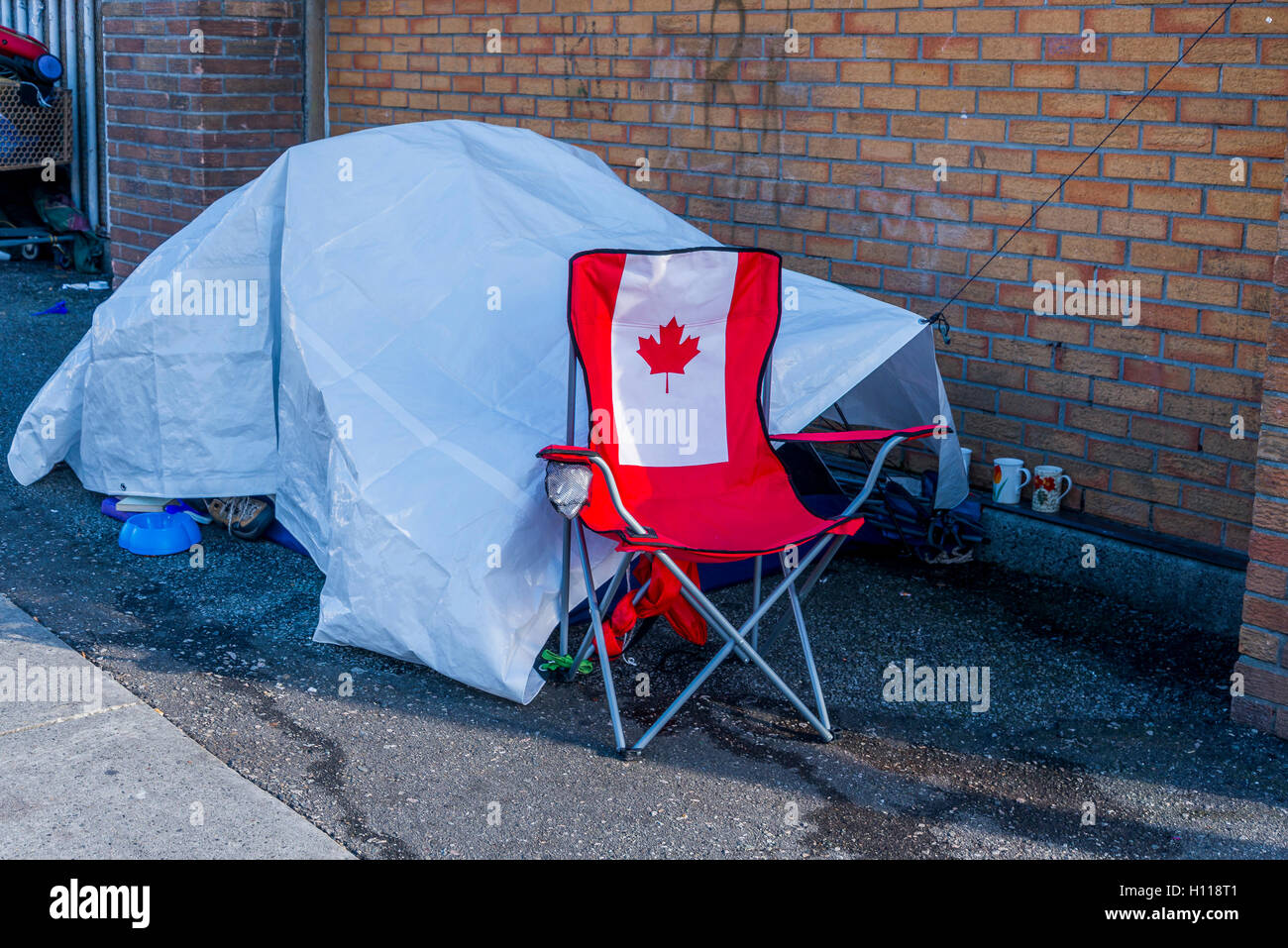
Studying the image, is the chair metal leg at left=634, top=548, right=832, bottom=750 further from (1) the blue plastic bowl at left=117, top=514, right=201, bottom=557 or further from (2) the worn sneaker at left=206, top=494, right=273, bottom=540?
(1) the blue plastic bowl at left=117, top=514, right=201, bottom=557

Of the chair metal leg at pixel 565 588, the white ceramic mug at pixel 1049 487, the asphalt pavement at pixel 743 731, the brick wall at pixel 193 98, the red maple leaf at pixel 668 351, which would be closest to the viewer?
the asphalt pavement at pixel 743 731

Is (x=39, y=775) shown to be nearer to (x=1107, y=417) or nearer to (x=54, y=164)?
(x=1107, y=417)

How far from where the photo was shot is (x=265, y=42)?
23.2 ft

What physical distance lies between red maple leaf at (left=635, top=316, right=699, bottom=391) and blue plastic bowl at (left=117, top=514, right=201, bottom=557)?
1.86m

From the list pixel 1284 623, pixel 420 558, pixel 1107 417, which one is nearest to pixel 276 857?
pixel 420 558

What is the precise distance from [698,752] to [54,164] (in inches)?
306

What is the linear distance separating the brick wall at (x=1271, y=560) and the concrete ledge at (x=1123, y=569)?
57cm

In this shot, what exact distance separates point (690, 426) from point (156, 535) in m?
1.95

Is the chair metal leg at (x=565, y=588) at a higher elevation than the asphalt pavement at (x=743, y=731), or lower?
higher

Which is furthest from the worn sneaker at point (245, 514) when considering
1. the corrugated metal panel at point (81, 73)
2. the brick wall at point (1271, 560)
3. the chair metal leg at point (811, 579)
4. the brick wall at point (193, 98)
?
the corrugated metal panel at point (81, 73)

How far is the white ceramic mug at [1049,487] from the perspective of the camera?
4.51 m

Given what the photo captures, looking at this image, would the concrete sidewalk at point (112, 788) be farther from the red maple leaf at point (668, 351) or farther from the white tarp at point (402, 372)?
the red maple leaf at point (668, 351)

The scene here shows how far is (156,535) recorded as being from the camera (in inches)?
180

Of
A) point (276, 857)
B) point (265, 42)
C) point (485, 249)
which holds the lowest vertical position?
point (276, 857)
